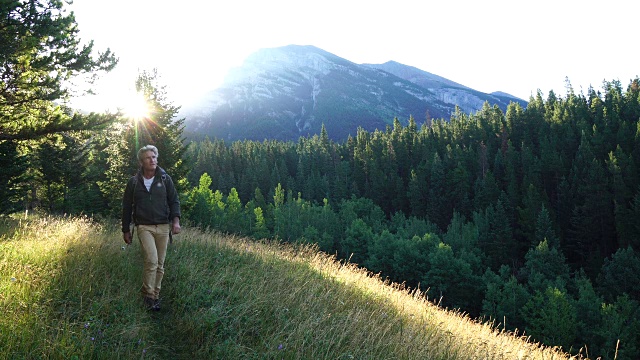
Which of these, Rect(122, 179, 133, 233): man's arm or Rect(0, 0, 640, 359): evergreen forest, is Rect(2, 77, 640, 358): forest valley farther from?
Rect(122, 179, 133, 233): man's arm

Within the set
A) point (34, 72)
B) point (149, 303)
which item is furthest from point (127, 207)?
point (34, 72)

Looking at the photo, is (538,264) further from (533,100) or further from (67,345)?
(533,100)

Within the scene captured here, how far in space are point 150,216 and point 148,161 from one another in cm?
86

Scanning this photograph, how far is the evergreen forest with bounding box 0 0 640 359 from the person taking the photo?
1147cm

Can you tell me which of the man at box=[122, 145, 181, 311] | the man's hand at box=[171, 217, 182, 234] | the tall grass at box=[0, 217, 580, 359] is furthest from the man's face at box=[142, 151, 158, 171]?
the tall grass at box=[0, 217, 580, 359]

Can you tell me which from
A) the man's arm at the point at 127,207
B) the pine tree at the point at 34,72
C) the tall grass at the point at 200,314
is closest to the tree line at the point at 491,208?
the pine tree at the point at 34,72

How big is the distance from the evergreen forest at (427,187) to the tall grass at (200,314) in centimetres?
378

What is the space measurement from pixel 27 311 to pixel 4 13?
9492 millimetres

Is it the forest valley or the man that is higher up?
the man

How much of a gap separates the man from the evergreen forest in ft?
17.0

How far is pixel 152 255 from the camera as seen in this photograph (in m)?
5.55

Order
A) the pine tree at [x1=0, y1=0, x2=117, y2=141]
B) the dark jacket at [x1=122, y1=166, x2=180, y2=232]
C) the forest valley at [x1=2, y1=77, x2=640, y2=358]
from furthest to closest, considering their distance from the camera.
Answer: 1. the forest valley at [x1=2, y1=77, x2=640, y2=358]
2. the pine tree at [x1=0, y1=0, x2=117, y2=141]
3. the dark jacket at [x1=122, y1=166, x2=180, y2=232]

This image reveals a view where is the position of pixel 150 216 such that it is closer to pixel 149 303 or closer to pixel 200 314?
pixel 149 303

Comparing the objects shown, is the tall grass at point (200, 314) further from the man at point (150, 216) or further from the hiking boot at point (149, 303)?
the man at point (150, 216)
